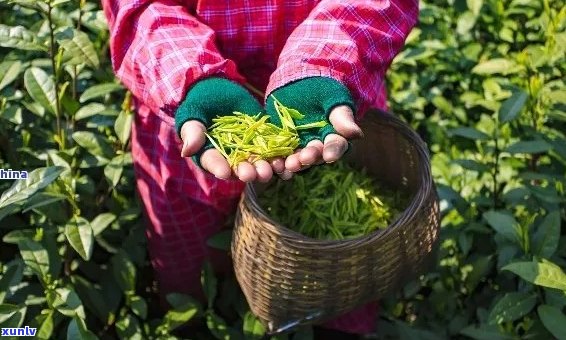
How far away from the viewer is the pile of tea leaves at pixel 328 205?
4.92 ft

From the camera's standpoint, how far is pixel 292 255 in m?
1.36

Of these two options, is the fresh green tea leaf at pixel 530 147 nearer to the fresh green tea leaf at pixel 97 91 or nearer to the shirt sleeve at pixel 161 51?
the shirt sleeve at pixel 161 51

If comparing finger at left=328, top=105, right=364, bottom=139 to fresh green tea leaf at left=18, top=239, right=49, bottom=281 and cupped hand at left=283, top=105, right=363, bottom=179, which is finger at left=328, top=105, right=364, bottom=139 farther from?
fresh green tea leaf at left=18, top=239, right=49, bottom=281

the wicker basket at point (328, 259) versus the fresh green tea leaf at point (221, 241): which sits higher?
the wicker basket at point (328, 259)

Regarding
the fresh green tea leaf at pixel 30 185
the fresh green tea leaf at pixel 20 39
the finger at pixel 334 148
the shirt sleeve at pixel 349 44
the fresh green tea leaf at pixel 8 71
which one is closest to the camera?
the finger at pixel 334 148

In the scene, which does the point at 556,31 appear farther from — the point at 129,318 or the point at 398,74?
the point at 129,318

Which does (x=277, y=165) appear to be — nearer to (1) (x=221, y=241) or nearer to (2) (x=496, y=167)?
(1) (x=221, y=241)

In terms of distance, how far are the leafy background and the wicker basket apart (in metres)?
0.15

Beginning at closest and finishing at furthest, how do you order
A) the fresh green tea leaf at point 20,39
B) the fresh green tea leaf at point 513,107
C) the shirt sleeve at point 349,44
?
the shirt sleeve at point 349,44, the fresh green tea leaf at point 20,39, the fresh green tea leaf at point 513,107

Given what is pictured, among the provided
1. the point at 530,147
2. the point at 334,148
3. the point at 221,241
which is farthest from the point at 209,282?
the point at 530,147

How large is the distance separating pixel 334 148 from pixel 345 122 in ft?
0.15

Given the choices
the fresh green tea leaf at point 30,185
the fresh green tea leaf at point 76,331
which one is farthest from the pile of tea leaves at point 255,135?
the fresh green tea leaf at point 76,331

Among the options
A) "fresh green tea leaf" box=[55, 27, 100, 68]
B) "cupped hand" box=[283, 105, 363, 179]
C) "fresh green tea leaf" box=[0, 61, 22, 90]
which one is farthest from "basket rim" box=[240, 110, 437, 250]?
"fresh green tea leaf" box=[0, 61, 22, 90]

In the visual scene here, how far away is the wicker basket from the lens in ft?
4.45
